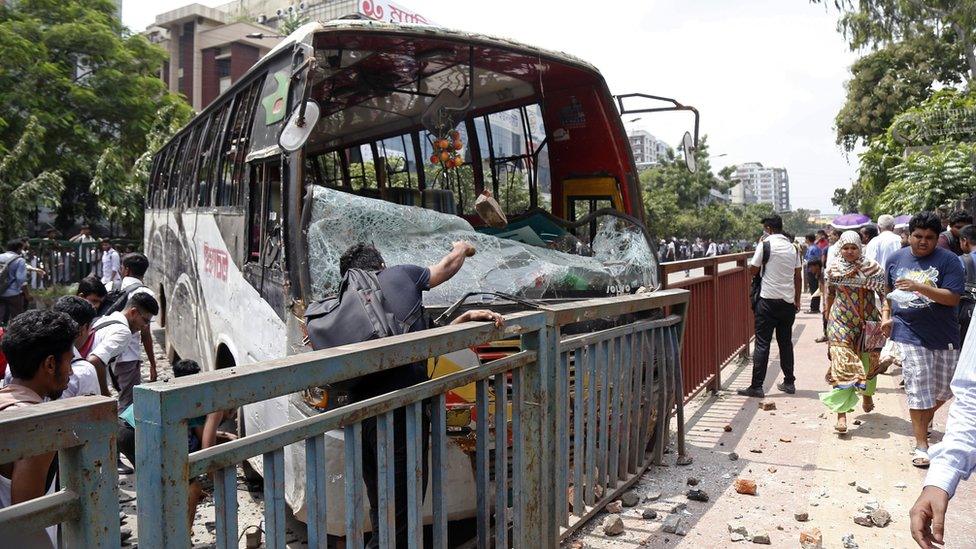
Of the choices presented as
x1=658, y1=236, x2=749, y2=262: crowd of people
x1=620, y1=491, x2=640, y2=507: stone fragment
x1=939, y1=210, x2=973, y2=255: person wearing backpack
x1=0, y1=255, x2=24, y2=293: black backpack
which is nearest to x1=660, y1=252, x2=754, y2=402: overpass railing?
x1=620, y1=491, x2=640, y2=507: stone fragment

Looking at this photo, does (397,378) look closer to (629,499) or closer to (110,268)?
(629,499)

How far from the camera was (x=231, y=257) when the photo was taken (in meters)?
5.07

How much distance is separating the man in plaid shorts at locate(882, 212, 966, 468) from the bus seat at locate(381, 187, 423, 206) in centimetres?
353

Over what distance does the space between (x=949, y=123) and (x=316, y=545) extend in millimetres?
20210

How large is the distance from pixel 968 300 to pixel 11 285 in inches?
439

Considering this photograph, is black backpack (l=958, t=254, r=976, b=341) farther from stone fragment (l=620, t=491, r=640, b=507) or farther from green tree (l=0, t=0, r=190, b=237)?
green tree (l=0, t=0, r=190, b=237)

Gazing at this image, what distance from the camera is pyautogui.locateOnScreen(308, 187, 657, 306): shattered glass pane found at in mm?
3941

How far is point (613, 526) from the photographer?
3.64 meters

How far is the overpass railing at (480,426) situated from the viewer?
59.9 inches

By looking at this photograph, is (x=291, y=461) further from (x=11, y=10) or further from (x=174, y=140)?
(x=11, y=10)

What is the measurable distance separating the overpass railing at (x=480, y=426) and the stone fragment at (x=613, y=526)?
0.32ft

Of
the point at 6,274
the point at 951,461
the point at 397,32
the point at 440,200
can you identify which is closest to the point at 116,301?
the point at 440,200

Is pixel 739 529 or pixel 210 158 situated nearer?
pixel 739 529

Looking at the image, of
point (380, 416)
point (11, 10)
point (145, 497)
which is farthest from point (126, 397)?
point (11, 10)
